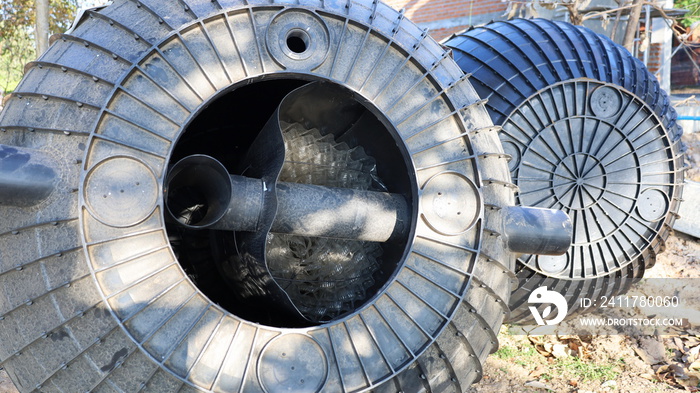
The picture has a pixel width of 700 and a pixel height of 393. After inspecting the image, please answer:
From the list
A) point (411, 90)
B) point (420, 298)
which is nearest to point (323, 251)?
point (420, 298)

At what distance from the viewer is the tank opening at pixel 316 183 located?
115 inches

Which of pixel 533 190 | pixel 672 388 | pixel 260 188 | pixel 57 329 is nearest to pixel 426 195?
pixel 260 188

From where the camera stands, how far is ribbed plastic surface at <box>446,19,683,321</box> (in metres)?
4.31

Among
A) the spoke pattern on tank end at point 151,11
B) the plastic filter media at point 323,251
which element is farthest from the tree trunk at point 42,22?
the spoke pattern on tank end at point 151,11

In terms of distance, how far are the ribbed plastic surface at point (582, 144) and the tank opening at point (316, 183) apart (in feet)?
5.09

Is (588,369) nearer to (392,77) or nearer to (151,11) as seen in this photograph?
(392,77)

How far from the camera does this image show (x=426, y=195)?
8.11ft

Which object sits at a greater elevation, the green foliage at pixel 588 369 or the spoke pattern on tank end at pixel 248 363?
the spoke pattern on tank end at pixel 248 363

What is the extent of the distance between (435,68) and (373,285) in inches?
39.6

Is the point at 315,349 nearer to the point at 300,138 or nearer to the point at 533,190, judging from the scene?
the point at 300,138

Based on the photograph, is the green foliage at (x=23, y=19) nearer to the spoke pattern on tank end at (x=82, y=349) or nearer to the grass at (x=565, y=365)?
the grass at (x=565, y=365)

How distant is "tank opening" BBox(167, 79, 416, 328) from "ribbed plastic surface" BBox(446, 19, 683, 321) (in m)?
1.55

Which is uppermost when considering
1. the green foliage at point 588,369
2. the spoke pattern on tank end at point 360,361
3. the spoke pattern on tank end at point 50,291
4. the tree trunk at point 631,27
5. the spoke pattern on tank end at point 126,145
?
the tree trunk at point 631,27

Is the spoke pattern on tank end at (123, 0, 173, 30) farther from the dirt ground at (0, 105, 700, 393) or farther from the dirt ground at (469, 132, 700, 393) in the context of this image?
the dirt ground at (469, 132, 700, 393)
